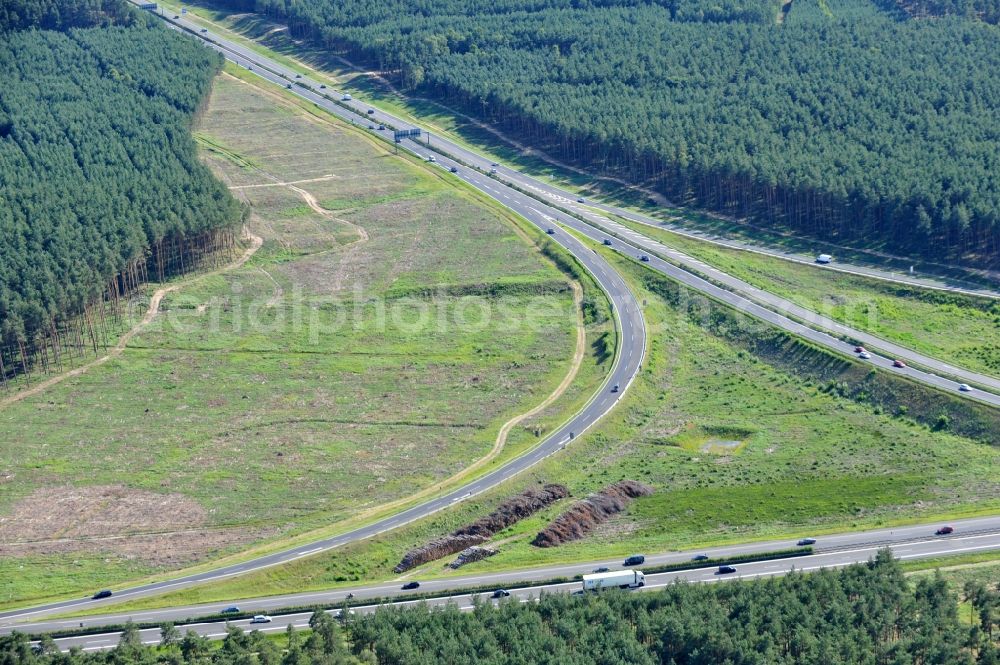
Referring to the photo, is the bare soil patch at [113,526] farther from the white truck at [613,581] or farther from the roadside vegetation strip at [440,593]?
the white truck at [613,581]

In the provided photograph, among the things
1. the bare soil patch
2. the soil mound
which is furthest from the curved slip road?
the soil mound

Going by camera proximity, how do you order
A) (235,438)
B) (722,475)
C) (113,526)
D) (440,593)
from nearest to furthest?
1. (440,593)
2. (113,526)
3. (722,475)
4. (235,438)

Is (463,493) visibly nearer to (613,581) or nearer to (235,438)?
(613,581)

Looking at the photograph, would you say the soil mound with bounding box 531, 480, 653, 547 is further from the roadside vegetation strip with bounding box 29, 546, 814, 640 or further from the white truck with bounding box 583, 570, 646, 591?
the white truck with bounding box 583, 570, 646, 591

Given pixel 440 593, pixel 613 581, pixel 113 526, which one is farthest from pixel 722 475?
pixel 113 526

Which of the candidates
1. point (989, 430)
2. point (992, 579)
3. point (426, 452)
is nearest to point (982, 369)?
point (989, 430)

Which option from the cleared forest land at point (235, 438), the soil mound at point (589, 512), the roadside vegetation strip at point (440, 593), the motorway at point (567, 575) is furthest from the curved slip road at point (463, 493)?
the soil mound at point (589, 512)
